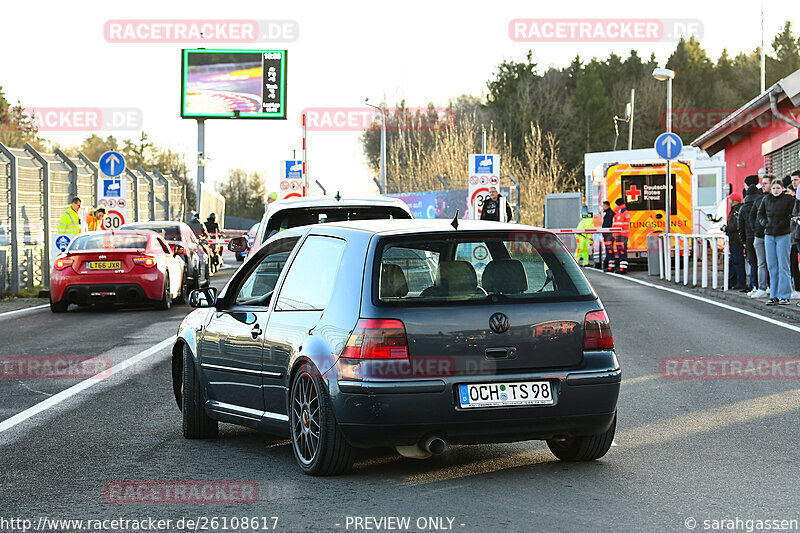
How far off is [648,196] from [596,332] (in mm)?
26897

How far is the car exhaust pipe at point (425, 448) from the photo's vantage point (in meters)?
6.43

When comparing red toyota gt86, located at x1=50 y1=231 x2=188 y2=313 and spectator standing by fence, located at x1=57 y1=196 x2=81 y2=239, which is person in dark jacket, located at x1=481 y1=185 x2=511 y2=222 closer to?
red toyota gt86, located at x1=50 y1=231 x2=188 y2=313

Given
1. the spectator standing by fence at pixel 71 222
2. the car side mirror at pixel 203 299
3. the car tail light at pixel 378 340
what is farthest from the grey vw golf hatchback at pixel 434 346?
the spectator standing by fence at pixel 71 222

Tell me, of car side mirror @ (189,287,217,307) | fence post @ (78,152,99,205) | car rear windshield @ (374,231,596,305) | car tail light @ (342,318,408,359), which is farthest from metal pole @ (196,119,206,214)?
Answer: car tail light @ (342,318,408,359)

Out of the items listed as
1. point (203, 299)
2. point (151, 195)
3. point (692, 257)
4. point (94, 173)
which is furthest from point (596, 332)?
point (151, 195)

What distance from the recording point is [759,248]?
19.6 m

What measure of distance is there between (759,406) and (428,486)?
148 inches

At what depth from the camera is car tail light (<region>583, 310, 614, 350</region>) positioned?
6.73 m

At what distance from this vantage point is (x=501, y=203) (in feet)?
80.0

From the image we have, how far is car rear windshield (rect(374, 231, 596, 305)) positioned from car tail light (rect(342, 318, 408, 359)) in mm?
140

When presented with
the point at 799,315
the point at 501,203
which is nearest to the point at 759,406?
the point at 799,315

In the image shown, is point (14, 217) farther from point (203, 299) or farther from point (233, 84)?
point (233, 84)

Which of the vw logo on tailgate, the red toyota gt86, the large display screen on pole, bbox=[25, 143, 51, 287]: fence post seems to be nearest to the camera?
the vw logo on tailgate

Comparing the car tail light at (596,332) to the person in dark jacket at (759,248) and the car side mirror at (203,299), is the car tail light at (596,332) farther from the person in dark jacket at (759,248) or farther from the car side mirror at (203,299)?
the person in dark jacket at (759,248)
